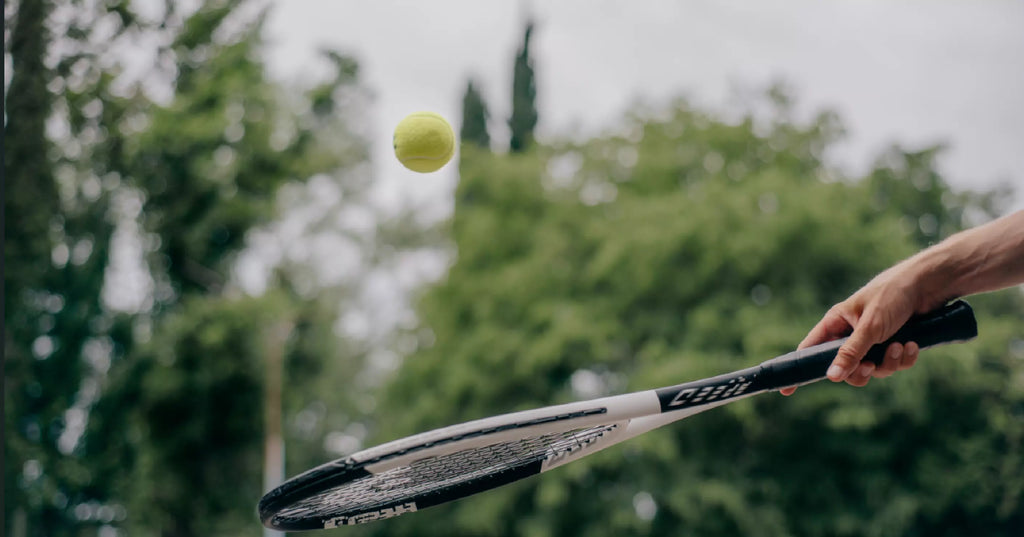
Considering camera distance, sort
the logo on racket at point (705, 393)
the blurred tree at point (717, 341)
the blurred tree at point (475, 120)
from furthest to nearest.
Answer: the blurred tree at point (475, 120)
the blurred tree at point (717, 341)
the logo on racket at point (705, 393)

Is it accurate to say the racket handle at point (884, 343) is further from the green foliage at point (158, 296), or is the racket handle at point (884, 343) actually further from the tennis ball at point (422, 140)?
the green foliage at point (158, 296)

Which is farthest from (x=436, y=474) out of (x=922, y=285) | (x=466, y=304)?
(x=466, y=304)

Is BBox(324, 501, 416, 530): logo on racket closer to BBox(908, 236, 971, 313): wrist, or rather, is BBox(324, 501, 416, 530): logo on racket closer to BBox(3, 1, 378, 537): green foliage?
BBox(908, 236, 971, 313): wrist

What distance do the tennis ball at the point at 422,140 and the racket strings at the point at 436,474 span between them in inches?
81.7

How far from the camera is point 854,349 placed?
7.29 ft

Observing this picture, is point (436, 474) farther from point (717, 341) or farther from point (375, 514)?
point (717, 341)

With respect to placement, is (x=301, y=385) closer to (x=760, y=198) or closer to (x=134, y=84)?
(x=134, y=84)

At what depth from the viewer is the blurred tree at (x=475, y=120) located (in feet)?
72.0

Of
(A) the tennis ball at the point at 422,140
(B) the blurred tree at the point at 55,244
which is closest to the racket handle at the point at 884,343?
(A) the tennis ball at the point at 422,140

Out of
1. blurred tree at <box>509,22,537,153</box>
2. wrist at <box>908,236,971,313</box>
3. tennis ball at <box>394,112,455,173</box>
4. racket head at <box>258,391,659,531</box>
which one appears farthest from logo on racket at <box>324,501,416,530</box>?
blurred tree at <box>509,22,537,153</box>

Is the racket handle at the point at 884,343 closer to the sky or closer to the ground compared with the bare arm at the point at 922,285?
closer to the ground

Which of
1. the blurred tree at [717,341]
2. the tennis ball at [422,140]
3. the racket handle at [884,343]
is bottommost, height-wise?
the blurred tree at [717,341]

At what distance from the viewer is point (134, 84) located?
16469mm

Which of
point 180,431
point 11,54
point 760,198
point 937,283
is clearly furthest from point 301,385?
point 937,283
